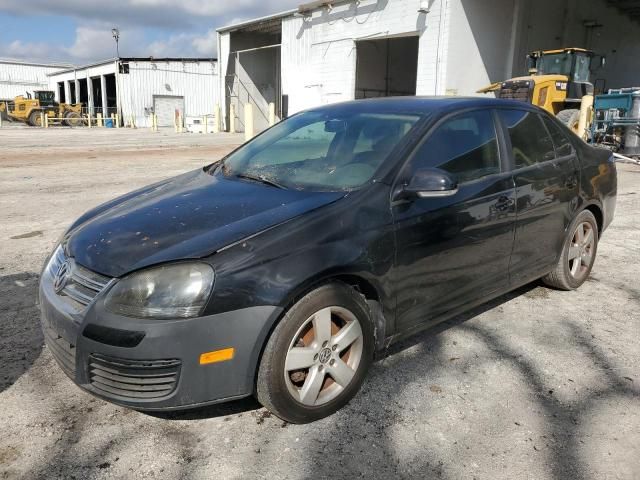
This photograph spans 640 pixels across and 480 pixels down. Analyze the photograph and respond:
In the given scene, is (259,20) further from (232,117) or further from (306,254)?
(306,254)

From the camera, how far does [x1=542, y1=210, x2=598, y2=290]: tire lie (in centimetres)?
A: 421

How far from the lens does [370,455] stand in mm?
2408

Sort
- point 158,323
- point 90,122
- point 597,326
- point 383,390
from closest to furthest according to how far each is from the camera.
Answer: point 158,323 < point 383,390 < point 597,326 < point 90,122

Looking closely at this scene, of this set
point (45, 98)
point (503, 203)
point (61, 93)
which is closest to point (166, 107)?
point (45, 98)

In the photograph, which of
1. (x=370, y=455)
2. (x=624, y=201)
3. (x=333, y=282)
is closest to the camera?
(x=370, y=455)

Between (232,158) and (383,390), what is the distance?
6.44 ft

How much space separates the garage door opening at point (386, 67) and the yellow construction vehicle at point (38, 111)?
26814 millimetres

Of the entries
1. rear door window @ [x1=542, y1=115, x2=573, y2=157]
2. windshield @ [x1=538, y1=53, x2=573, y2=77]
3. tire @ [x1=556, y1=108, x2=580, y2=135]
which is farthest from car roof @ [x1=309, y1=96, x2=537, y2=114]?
windshield @ [x1=538, y1=53, x2=573, y2=77]

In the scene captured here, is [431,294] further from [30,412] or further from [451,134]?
[30,412]

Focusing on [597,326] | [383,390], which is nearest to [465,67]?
[597,326]

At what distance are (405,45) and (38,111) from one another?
2955cm

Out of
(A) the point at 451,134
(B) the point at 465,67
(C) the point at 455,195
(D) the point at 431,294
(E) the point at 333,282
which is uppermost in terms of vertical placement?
(B) the point at 465,67

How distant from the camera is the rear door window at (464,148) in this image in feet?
10.2

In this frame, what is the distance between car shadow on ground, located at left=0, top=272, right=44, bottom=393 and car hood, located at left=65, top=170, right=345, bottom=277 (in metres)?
0.88
